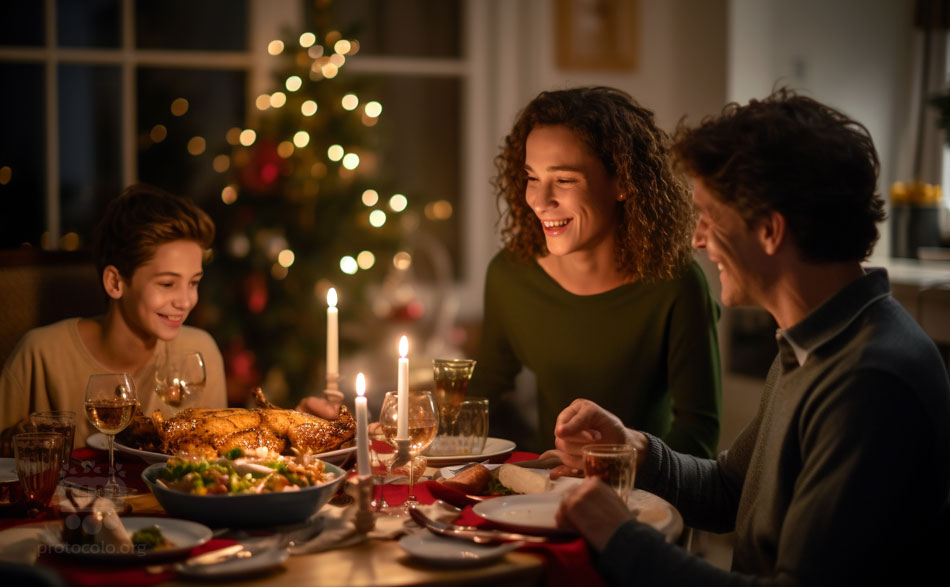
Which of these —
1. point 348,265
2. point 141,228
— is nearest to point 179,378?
point 141,228

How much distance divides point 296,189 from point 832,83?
269 cm

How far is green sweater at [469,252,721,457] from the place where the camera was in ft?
7.70

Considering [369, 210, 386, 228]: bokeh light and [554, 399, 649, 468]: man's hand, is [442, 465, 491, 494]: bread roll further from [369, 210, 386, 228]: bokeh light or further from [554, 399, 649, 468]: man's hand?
[369, 210, 386, 228]: bokeh light

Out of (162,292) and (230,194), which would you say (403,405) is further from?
(230,194)

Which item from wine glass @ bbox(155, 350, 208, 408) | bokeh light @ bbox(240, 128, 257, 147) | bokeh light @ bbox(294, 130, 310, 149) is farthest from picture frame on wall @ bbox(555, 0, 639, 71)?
wine glass @ bbox(155, 350, 208, 408)

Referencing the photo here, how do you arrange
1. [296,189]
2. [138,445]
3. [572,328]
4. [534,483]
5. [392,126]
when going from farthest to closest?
[392,126]
[296,189]
[572,328]
[138,445]
[534,483]

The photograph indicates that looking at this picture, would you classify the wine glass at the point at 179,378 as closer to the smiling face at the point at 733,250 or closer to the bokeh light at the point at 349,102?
the smiling face at the point at 733,250

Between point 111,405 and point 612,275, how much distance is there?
1.29 m

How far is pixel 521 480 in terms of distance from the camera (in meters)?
1.69

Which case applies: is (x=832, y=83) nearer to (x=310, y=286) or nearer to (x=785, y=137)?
(x=310, y=286)

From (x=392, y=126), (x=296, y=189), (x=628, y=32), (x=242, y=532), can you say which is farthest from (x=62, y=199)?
(x=242, y=532)

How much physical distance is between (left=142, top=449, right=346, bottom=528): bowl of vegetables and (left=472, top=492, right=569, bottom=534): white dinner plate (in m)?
0.24

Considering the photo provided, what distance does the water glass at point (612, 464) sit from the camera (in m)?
1.48

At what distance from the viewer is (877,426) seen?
127 centimetres
